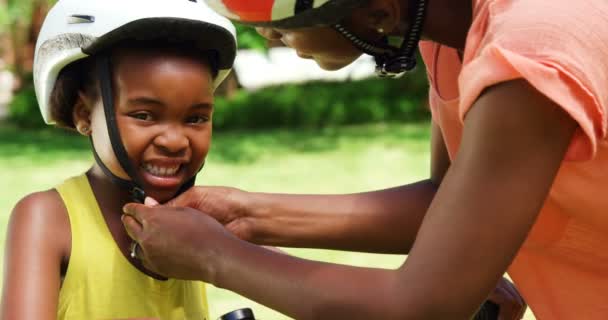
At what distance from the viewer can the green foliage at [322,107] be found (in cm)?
1350

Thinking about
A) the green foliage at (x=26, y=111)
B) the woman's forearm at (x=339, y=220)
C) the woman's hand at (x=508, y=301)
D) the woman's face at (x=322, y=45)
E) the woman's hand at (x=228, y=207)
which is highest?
the woman's face at (x=322, y=45)

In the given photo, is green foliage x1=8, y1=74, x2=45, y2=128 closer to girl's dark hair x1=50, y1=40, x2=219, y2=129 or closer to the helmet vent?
girl's dark hair x1=50, y1=40, x2=219, y2=129

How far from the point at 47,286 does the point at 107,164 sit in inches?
17.1

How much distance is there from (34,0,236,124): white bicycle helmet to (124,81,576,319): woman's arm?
91 centimetres

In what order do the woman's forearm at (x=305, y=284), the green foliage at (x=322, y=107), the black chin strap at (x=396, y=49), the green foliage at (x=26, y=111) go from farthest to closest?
the green foliage at (x=26, y=111)
the green foliage at (x=322, y=107)
the black chin strap at (x=396, y=49)
the woman's forearm at (x=305, y=284)

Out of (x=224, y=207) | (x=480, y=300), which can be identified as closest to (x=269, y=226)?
(x=224, y=207)

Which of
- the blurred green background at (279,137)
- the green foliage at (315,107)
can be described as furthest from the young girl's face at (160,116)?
the green foliage at (315,107)

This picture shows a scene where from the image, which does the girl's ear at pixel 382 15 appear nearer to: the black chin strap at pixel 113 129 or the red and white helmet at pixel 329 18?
the red and white helmet at pixel 329 18

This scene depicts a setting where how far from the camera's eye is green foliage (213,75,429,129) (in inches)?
531

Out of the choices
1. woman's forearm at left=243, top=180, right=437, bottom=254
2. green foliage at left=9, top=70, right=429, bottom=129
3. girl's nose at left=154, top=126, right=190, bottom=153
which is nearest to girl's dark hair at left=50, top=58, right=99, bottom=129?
girl's nose at left=154, top=126, right=190, bottom=153

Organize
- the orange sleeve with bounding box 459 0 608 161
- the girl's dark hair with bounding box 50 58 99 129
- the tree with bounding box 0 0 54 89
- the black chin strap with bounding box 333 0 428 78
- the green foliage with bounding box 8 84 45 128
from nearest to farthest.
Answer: the orange sleeve with bounding box 459 0 608 161, the black chin strap with bounding box 333 0 428 78, the girl's dark hair with bounding box 50 58 99 129, the tree with bounding box 0 0 54 89, the green foliage with bounding box 8 84 45 128

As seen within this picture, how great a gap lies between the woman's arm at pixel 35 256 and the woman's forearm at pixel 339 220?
0.60 metres

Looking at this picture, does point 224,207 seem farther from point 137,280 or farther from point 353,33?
point 353,33

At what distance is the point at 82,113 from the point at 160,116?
1.17 feet
